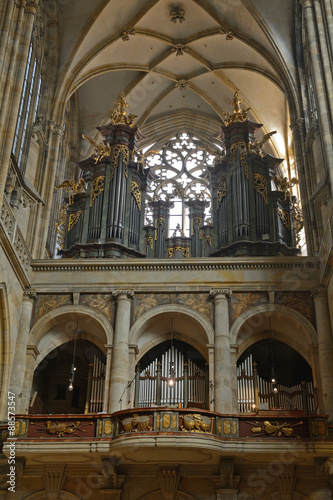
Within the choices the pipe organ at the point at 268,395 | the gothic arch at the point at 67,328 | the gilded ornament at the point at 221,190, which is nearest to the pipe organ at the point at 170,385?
the pipe organ at the point at 268,395

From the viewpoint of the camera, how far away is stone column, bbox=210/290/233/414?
16141mm

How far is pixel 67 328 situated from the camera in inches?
727

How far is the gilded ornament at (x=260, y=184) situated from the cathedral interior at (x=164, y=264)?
0.08 metres

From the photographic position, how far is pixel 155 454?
47.7ft

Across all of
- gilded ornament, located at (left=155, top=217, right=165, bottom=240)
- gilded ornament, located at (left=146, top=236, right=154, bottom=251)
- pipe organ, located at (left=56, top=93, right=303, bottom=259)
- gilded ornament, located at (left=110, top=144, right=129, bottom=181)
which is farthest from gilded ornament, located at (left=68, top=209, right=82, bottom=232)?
gilded ornament, located at (left=155, top=217, right=165, bottom=240)

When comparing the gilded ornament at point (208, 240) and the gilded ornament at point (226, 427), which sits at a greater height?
the gilded ornament at point (208, 240)

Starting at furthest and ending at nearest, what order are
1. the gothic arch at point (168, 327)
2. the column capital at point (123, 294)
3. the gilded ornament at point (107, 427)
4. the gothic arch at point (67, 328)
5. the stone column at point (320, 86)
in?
the column capital at point (123, 294)
the gothic arch at point (67, 328)
the gothic arch at point (168, 327)
the stone column at point (320, 86)
the gilded ornament at point (107, 427)

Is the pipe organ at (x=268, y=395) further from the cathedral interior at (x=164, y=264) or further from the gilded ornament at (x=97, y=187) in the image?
the gilded ornament at (x=97, y=187)

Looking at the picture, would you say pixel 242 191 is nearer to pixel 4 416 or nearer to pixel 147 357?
pixel 147 357

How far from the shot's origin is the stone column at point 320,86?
53.3 ft

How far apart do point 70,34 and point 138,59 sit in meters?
3.29

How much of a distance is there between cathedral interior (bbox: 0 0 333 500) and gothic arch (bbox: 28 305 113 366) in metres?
0.05

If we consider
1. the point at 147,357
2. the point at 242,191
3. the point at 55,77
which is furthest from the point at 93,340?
the point at 55,77

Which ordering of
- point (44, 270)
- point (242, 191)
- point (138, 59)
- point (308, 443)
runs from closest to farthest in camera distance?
1. point (308, 443)
2. point (44, 270)
3. point (242, 191)
4. point (138, 59)
